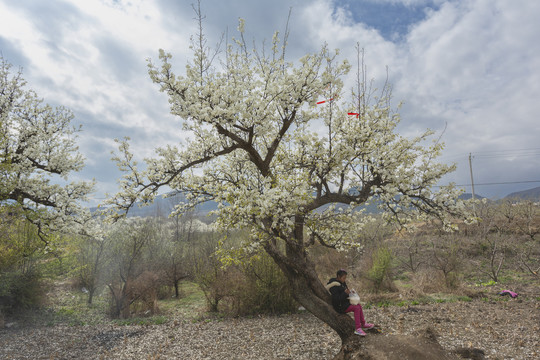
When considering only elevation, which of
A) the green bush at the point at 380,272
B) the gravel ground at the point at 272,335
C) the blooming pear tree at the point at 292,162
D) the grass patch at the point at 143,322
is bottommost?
the grass patch at the point at 143,322

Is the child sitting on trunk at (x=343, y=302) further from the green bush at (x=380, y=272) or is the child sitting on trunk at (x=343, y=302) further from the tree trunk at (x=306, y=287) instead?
the green bush at (x=380, y=272)

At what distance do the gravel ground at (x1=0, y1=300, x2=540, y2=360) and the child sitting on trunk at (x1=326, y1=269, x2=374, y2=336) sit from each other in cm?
108

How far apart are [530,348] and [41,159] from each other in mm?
17072

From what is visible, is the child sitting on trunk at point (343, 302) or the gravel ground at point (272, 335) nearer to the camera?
the child sitting on trunk at point (343, 302)


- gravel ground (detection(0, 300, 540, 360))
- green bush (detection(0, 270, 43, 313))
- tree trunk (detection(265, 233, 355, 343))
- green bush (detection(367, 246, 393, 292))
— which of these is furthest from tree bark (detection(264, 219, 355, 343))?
green bush (detection(0, 270, 43, 313))

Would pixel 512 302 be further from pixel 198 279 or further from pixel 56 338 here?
pixel 56 338

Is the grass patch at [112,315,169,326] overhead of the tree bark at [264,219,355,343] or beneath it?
beneath

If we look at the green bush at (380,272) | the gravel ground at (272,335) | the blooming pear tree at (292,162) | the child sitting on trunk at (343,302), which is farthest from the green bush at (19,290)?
the green bush at (380,272)

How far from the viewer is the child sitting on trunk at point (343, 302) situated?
5.90m

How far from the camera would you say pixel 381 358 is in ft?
16.3

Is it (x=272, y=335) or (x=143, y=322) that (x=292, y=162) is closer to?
(x=272, y=335)

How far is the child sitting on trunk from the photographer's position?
5.90m

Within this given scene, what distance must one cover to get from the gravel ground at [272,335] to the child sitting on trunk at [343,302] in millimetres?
1081

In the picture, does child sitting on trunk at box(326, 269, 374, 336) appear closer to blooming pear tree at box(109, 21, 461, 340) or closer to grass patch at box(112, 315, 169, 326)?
blooming pear tree at box(109, 21, 461, 340)
